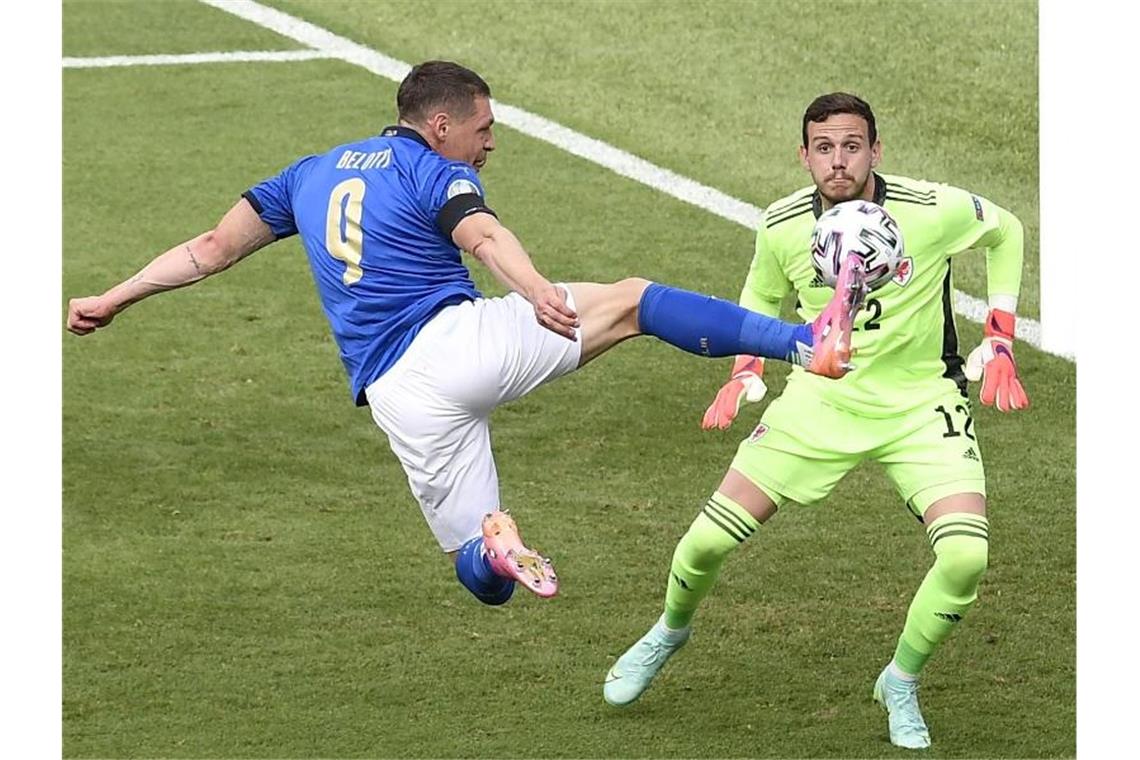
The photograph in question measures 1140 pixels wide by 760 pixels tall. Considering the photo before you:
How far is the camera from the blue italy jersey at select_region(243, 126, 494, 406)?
7773 millimetres

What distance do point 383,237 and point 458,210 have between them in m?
0.33

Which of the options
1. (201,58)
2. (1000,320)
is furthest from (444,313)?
(201,58)

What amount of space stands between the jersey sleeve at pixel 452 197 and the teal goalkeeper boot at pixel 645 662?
216 centimetres

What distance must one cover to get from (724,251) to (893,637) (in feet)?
17.0

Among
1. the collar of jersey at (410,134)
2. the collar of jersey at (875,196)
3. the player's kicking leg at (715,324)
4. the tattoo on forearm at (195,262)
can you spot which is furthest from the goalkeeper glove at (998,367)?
the tattoo on forearm at (195,262)

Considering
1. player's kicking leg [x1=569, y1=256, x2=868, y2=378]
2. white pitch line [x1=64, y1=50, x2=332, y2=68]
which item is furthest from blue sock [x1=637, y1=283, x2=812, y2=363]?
white pitch line [x1=64, y1=50, x2=332, y2=68]

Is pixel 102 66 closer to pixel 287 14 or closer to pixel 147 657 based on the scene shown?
pixel 287 14

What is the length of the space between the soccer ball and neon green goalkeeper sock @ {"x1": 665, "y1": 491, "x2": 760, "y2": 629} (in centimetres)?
113

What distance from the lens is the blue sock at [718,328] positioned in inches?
294

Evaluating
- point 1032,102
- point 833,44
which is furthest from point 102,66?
point 1032,102

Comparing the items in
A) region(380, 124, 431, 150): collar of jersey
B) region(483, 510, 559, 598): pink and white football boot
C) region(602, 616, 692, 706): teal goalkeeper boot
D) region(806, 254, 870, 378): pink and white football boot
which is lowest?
region(602, 616, 692, 706): teal goalkeeper boot

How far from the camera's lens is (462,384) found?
7.83m

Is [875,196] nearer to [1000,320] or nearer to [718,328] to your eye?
[1000,320]

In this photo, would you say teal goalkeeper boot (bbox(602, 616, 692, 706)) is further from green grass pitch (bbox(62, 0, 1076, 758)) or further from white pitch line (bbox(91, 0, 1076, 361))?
white pitch line (bbox(91, 0, 1076, 361))
